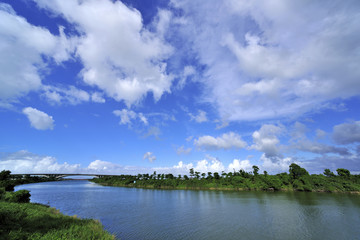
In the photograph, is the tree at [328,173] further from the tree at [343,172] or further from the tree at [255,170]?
the tree at [255,170]

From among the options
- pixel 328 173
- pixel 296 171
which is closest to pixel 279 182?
pixel 296 171

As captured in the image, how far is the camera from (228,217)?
4094 cm

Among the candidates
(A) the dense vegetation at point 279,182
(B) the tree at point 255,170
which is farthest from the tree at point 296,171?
(B) the tree at point 255,170

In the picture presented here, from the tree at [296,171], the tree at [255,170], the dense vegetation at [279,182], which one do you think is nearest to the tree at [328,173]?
the dense vegetation at [279,182]

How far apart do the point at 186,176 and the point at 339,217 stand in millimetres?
118352

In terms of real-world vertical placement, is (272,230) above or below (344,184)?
below

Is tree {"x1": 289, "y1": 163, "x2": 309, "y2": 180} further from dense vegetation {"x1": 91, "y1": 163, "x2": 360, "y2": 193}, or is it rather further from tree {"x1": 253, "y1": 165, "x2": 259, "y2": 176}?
tree {"x1": 253, "y1": 165, "x2": 259, "y2": 176}

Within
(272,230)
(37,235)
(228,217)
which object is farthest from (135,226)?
(272,230)

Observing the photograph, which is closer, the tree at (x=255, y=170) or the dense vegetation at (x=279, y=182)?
the dense vegetation at (x=279, y=182)

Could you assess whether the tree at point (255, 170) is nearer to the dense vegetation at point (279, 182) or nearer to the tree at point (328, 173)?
the dense vegetation at point (279, 182)

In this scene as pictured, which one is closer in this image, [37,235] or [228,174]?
[37,235]

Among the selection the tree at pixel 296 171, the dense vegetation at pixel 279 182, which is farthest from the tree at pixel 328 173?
the tree at pixel 296 171

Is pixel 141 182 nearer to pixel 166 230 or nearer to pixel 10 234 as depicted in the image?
pixel 166 230

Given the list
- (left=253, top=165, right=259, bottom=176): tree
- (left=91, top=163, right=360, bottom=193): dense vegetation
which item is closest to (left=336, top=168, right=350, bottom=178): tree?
(left=91, top=163, right=360, bottom=193): dense vegetation
